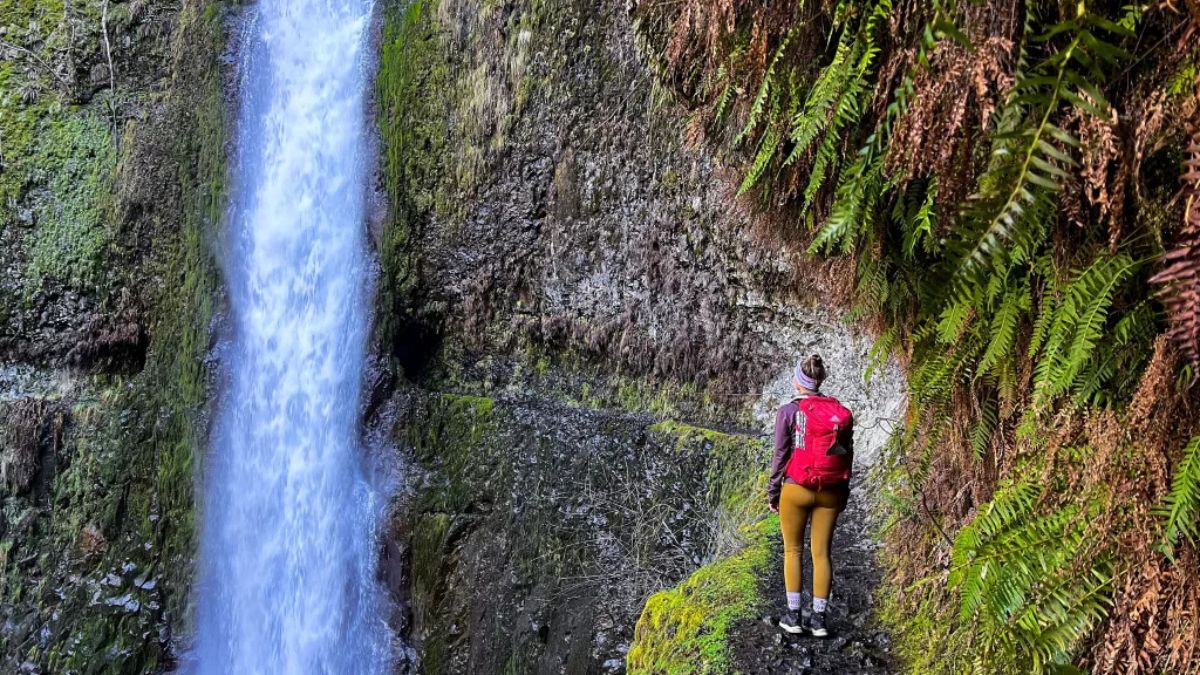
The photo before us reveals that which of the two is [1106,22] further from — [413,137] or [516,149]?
[413,137]

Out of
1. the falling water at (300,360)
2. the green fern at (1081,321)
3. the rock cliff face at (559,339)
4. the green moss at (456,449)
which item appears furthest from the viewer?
the falling water at (300,360)

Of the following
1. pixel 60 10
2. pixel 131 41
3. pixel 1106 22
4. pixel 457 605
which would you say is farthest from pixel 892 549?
pixel 60 10

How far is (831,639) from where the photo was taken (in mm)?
3762

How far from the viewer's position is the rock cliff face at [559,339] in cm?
707

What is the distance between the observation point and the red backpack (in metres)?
3.47

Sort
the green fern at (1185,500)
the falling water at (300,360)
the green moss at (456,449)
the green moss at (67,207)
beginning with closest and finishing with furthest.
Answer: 1. the green fern at (1185,500)
2. the green moss at (456,449)
3. the falling water at (300,360)
4. the green moss at (67,207)

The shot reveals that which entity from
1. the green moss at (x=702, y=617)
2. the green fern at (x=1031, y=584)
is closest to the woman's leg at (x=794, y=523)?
the green moss at (x=702, y=617)

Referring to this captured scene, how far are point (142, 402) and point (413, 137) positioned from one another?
16.1 ft

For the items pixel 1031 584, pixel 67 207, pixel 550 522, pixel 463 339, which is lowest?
pixel 550 522

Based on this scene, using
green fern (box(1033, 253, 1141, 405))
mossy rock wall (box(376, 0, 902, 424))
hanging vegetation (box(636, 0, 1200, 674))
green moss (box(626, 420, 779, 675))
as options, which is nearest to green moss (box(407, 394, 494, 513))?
mossy rock wall (box(376, 0, 902, 424))

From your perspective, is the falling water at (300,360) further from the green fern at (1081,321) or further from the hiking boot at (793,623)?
the green fern at (1081,321)

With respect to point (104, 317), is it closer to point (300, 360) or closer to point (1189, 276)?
point (300, 360)

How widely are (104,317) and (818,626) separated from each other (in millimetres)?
10143

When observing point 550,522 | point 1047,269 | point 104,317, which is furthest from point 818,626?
point 104,317
